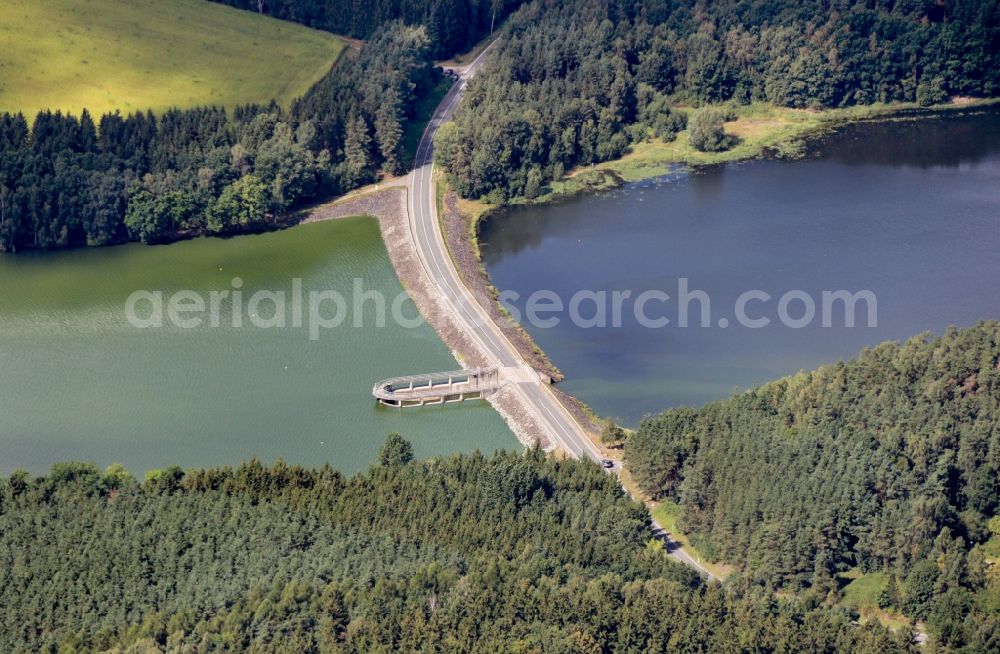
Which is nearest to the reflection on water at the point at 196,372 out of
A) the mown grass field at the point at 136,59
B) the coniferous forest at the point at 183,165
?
the coniferous forest at the point at 183,165

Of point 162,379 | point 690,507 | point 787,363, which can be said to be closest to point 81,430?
point 162,379

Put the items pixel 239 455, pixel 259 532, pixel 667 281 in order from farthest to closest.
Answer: pixel 667 281 → pixel 239 455 → pixel 259 532

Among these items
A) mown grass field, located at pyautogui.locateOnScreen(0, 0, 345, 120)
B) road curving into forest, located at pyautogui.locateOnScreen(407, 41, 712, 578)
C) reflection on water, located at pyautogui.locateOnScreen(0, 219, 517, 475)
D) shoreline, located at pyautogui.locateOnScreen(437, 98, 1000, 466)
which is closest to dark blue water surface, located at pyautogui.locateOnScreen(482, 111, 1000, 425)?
shoreline, located at pyautogui.locateOnScreen(437, 98, 1000, 466)

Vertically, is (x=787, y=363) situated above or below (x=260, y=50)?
below

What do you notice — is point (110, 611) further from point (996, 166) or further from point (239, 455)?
point (996, 166)

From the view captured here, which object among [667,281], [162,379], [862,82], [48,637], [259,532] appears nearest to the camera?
[48,637]

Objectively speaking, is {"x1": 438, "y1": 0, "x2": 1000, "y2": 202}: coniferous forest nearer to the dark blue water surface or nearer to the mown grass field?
the dark blue water surface

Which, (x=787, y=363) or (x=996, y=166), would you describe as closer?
(x=787, y=363)

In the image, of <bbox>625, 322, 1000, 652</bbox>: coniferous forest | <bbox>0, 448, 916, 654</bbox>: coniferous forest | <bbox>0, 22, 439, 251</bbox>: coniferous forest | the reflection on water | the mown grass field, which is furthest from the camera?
the mown grass field
